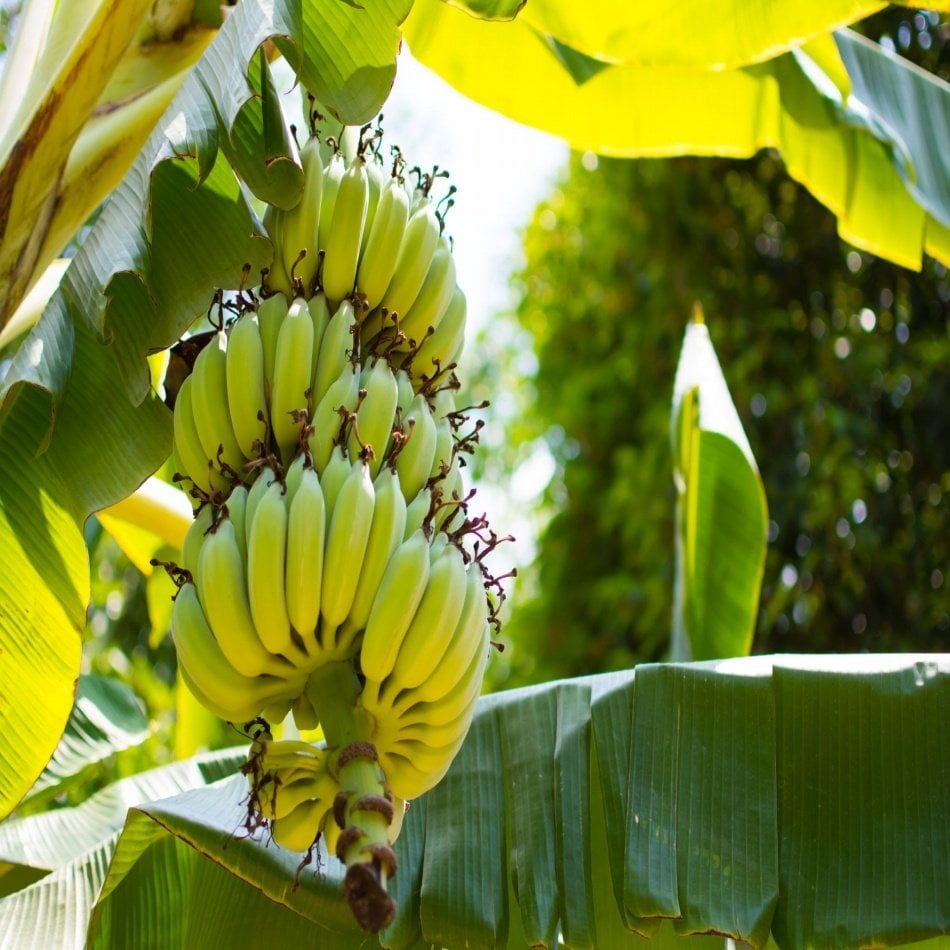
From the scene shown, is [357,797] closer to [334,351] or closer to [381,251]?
[334,351]

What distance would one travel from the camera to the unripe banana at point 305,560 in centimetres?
96

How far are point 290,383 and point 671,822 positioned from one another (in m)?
0.57

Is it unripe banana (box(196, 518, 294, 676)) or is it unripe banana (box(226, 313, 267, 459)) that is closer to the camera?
unripe banana (box(196, 518, 294, 676))

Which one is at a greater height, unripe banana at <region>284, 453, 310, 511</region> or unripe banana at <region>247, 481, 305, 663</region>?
unripe banana at <region>284, 453, 310, 511</region>

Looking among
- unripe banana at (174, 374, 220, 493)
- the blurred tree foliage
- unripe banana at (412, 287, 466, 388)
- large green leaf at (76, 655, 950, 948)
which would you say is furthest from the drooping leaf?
the blurred tree foliage

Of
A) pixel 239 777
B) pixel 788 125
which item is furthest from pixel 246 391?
pixel 788 125

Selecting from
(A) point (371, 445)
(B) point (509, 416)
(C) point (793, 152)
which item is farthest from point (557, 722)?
(B) point (509, 416)

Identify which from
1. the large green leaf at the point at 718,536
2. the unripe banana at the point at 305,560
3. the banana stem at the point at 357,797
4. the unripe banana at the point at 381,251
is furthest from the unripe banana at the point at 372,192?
the large green leaf at the point at 718,536

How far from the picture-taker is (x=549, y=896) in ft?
3.92

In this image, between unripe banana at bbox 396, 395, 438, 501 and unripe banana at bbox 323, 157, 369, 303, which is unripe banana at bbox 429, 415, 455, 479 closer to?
unripe banana at bbox 396, 395, 438, 501

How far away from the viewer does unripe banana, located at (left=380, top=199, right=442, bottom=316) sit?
120 centimetres

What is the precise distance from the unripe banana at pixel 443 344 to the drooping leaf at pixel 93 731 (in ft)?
2.69

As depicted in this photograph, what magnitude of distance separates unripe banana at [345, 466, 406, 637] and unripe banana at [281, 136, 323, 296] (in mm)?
256

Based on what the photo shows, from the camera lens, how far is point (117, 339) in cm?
112
